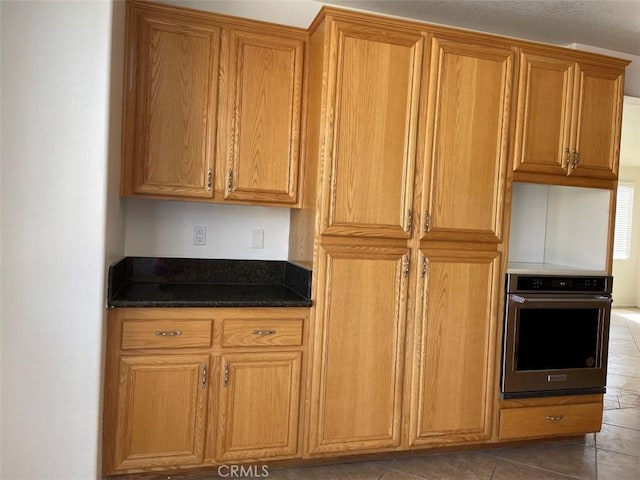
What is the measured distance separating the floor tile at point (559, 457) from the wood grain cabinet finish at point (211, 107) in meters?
1.85

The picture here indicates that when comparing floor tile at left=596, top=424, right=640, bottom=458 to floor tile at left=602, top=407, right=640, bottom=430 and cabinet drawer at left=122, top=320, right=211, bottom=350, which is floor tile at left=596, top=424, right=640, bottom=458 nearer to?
floor tile at left=602, top=407, right=640, bottom=430

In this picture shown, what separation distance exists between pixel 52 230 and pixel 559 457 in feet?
9.13

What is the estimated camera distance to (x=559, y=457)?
9.09ft

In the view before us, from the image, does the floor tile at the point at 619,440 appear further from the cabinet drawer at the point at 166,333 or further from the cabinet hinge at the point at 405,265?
the cabinet drawer at the point at 166,333

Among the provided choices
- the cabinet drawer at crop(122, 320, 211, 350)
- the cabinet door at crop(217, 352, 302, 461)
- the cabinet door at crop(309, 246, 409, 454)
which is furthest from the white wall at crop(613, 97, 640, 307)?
the cabinet drawer at crop(122, 320, 211, 350)

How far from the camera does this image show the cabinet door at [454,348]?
257cm

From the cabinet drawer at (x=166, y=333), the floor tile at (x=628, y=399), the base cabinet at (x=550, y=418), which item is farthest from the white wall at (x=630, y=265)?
the cabinet drawer at (x=166, y=333)

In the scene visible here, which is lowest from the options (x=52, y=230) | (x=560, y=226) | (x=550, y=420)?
(x=550, y=420)

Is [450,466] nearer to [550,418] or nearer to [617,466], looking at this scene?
[550,418]

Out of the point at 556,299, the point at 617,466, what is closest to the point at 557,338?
the point at 556,299

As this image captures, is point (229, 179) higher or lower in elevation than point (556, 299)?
higher

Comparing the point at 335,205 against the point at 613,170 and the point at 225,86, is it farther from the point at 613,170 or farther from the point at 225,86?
the point at 613,170

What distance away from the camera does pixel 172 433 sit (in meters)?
2.24

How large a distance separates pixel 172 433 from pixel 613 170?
274cm
